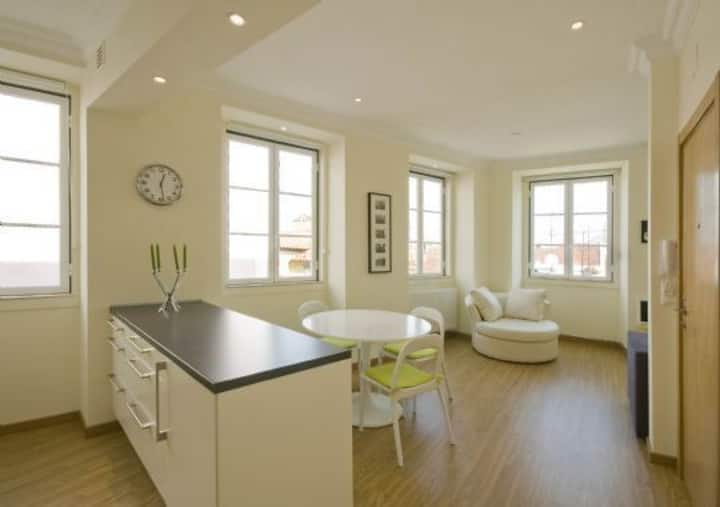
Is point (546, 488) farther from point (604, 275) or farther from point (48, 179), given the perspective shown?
point (604, 275)

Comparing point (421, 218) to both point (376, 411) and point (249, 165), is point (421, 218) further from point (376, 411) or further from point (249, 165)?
point (376, 411)

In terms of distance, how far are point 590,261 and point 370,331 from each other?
14.9 feet

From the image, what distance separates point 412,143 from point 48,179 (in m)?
3.76

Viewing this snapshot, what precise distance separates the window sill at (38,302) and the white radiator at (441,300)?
379 centimetres

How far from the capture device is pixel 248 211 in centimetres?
377

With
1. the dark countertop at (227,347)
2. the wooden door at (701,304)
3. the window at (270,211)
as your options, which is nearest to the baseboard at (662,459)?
the wooden door at (701,304)

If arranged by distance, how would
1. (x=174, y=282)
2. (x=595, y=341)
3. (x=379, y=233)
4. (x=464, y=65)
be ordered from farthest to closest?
(x=595, y=341), (x=379, y=233), (x=174, y=282), (x=464, y=65)

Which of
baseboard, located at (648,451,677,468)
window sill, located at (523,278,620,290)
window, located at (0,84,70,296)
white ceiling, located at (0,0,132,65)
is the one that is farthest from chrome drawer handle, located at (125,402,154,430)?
window sill, located at (523,278,620,290)

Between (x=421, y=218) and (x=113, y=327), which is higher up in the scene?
(x=421, y=218)

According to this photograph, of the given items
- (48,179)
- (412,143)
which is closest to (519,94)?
(412,143)

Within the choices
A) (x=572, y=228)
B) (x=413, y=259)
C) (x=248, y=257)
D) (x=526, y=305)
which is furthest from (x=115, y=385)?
(x=572, y=228)

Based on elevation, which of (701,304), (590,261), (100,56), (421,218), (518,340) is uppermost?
(100,56)

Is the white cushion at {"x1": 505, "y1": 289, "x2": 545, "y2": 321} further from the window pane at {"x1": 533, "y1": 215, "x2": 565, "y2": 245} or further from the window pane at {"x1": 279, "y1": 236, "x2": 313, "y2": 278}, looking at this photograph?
the window pane at {"x1": 279, "y1": 236, "x2": 313, "y2": 278}

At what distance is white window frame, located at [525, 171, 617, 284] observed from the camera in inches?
214
